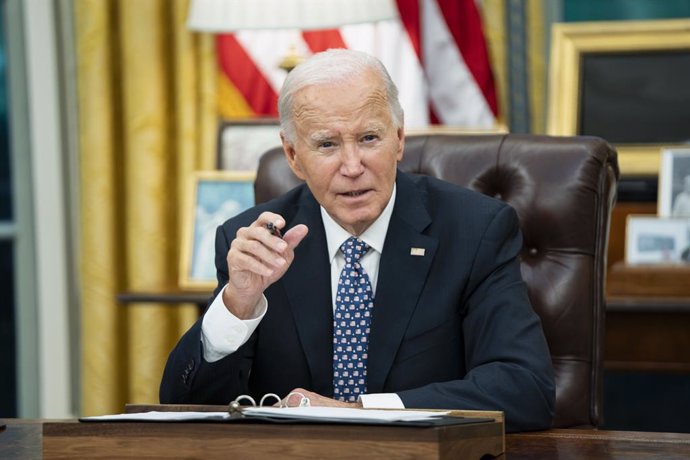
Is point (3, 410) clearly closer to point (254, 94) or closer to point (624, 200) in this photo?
point (254, 94)

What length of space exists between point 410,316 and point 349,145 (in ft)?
1.22

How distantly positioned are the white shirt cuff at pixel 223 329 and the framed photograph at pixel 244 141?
1.86 m

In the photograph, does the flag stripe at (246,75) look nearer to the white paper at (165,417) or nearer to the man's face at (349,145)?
the man's face at (349,145)

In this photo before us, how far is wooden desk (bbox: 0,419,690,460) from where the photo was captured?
1.95 m

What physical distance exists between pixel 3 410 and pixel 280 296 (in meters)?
3.05

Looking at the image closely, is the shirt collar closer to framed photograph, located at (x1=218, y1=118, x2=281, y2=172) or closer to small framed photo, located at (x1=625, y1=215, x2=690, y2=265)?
small framed photo, located at (x1=625, y1=215, x2=690, y2=265)

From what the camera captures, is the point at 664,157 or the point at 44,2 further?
the point at 44,2

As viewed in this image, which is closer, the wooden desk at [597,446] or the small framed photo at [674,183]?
the wooden desk at [597,446]

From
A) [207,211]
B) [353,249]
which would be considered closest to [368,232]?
[353,249]

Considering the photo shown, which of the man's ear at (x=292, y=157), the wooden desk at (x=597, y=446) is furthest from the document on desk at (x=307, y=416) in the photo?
the man's ear at (x=292, y=157)

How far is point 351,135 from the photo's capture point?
253 centimetres

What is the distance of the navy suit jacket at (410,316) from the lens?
98.4 inches

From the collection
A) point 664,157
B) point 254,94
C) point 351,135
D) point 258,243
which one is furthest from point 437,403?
point 254,94

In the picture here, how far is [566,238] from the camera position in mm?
2799
